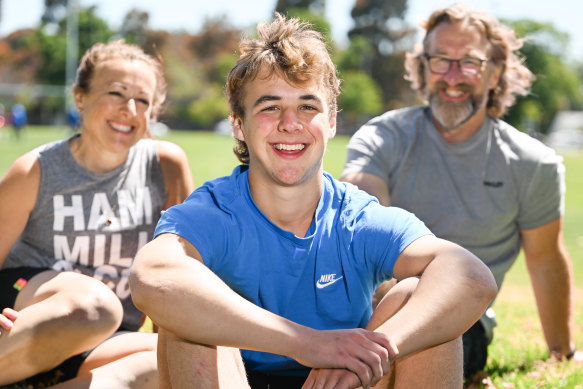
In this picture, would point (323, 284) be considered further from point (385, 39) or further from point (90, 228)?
point (385, 39)

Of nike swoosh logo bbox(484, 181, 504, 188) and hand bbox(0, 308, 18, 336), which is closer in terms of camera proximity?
hand bbox(0, 308, 18, 336)

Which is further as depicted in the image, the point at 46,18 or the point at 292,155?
the point at 46,18

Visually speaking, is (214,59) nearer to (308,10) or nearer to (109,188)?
(308,10)

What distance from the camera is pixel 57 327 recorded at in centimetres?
306

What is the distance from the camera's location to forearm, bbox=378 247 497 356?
2303mm

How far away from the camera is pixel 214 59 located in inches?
3295

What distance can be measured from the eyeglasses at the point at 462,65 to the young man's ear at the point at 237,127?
1.63 meters

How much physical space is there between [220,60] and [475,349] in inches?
2909

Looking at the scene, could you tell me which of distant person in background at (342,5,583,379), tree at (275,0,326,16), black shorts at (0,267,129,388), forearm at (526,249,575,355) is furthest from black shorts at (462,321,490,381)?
tree at (275,0,326,16)

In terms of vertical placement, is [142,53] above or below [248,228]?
above

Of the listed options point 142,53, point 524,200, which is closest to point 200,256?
point 142,53

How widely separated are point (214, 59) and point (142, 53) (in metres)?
81.7

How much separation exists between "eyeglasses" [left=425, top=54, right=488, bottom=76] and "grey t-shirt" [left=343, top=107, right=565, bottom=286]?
406 mm

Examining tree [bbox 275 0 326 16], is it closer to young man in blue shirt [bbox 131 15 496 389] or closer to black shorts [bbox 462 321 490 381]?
black shorts [bbox 462 321 490 381]
